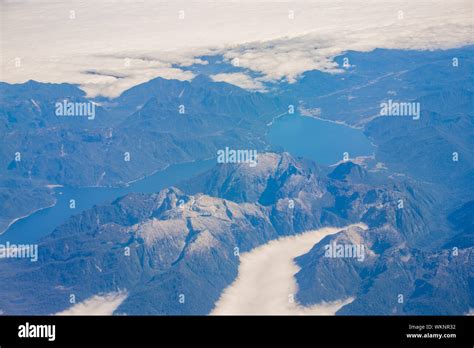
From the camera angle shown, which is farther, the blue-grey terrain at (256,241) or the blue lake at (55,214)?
the blue lake at (55,214)

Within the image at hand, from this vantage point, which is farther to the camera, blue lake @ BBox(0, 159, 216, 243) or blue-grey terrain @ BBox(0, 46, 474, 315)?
blue lake @ BBox(0, 159, 216, 243)

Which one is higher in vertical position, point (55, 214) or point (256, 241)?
point (256, 241)

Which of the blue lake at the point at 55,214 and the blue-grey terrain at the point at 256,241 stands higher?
the blue-grey terrain at the point at 256,241

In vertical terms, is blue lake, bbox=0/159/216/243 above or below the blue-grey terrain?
below

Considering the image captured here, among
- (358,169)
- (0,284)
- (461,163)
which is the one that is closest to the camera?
(0,284)

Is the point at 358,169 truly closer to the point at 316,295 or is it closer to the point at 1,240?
the point at 316,295

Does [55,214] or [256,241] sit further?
[55,214]

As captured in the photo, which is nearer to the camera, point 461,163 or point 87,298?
point 87,298

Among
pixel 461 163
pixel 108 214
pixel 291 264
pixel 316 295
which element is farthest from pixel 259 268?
pixel 461 163
